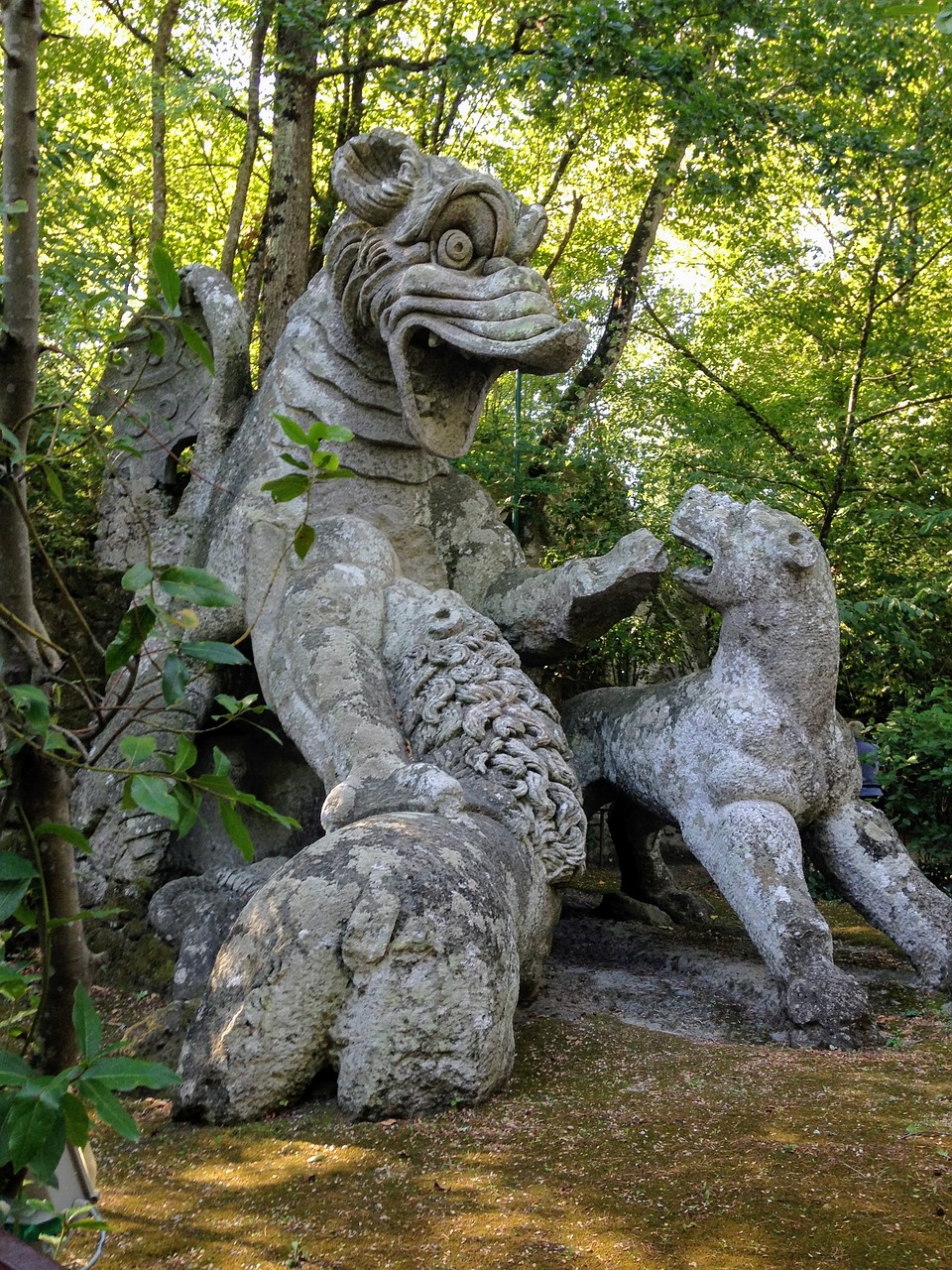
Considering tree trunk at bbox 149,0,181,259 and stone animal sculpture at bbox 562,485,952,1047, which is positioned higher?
tree trunk at bbox 149,0,181,259

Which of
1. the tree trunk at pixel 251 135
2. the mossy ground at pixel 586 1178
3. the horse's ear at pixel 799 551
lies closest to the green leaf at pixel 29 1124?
the mossy ground at pixel 586 1178

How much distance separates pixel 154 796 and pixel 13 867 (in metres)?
0.19

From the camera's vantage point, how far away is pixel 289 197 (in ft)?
23.0

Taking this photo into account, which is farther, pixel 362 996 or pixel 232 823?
pixel 362 996

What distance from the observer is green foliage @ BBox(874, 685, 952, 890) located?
5723mm

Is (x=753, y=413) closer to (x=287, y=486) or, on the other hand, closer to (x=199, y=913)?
(x=199, y=913)

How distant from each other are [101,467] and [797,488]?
3739mm

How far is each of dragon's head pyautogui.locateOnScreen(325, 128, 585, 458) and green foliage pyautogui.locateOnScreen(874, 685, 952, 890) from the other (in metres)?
2.70

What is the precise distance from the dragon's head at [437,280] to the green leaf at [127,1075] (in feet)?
9.21

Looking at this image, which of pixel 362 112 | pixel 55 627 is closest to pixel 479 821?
pixel 55 627

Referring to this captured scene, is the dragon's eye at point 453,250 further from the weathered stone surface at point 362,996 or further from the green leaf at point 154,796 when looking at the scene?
the green leaf at point 154,796

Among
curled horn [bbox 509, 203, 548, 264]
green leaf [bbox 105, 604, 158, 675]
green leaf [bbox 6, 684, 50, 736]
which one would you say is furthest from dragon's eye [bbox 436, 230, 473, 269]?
green leaf [bbox 6, 684, 50, 736]

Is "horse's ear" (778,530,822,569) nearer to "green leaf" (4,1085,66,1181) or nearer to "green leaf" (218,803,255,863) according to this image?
"green leaf" (218,803,255,863)

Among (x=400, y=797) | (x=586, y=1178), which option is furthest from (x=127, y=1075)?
(x=400, y=797)
